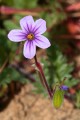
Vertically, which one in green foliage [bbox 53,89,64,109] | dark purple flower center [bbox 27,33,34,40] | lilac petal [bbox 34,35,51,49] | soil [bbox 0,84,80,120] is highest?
dark purple flower center [bbox 27,33,34,40]

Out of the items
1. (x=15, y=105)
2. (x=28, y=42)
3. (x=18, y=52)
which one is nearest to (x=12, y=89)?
(x=15, y=105)

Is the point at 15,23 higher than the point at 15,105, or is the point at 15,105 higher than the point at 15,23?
the point at 15,23

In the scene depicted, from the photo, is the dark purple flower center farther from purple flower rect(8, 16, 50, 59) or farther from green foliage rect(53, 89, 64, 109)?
green foliage rect(53, 89, 64, 109)

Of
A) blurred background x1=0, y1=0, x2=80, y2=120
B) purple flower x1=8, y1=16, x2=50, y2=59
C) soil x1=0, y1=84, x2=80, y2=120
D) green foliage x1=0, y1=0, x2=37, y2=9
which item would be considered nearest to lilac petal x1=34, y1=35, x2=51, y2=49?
purple flower x1=8, y1=16, x2=50, y2=59

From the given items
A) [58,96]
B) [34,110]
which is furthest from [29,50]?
[34,110]

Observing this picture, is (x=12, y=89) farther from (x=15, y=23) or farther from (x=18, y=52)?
(x=15, y=23)

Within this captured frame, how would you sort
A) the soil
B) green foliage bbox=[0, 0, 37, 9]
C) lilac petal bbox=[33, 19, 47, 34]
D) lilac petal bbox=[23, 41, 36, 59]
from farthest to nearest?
green foliage bbox=[0, 0, 37, 9]
the soil
lilac petal bbox=[33, 19, 47, 34]
lilac petal bbox=[23, 41, 36, 59]

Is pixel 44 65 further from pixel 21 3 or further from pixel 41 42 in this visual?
pixel 21 3

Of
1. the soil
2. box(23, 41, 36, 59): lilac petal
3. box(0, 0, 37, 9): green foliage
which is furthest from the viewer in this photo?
box(0, 0, 37, 9): green foliage
